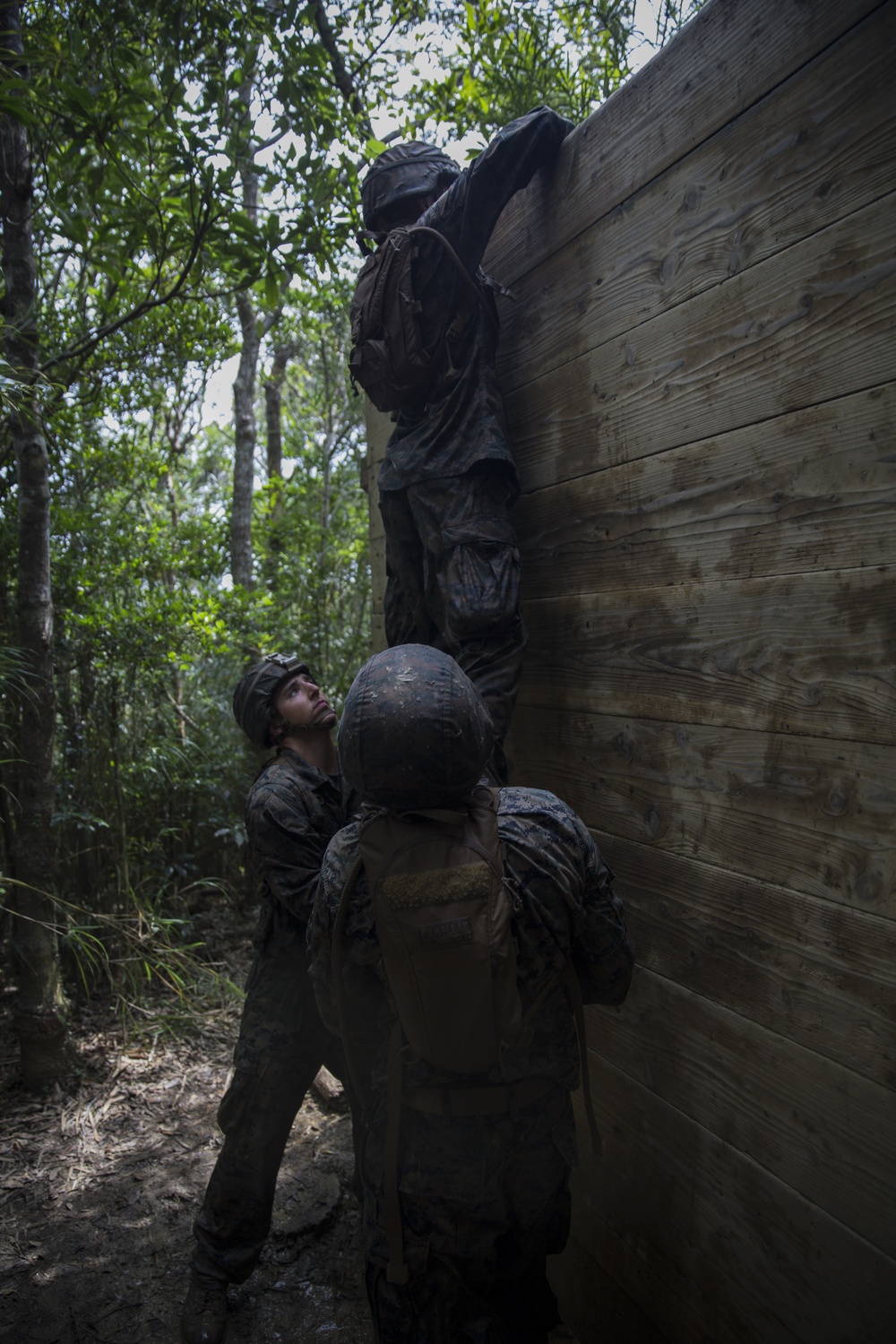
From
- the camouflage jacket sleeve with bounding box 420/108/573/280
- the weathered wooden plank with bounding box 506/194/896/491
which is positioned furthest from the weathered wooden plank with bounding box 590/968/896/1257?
the camouflage jacket sleeve with bounding box 420/108/573/280

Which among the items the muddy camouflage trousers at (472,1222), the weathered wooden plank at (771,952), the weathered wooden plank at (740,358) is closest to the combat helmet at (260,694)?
the weathered wooden plank at (740,358)

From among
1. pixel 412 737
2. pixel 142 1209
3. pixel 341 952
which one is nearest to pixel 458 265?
pixel 412 737

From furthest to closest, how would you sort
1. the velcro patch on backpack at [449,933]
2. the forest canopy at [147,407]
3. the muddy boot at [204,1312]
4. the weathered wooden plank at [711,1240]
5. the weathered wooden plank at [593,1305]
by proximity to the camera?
the forest canopy at [147,407], the muddy boot at [204,1312], the weathered wooden plank at [593,1305], the weathered wooden plank at [711,1240], the velcro patch on backpack at [449,933]

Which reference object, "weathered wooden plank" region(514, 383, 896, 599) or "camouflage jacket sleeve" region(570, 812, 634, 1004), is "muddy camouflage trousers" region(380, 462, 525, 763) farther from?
"camouflage jacket sleeve" region(570, 812, 634, 1004)

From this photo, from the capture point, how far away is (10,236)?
3.58 meters

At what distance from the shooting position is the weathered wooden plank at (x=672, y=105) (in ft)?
5.30

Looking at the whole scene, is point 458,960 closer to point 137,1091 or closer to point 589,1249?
point 589,1249

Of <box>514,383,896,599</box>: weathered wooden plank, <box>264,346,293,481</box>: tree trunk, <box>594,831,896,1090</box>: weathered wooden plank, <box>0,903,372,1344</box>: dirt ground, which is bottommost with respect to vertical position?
<box>0,903,372,1344</box>: dirt ground

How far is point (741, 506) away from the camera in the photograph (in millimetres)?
1758

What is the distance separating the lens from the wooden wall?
150cm

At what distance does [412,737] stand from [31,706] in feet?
9.35

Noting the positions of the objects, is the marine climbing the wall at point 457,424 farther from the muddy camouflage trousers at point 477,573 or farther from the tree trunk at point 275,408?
the tree trunk at point 275,408

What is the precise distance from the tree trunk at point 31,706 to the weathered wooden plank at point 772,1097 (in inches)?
106

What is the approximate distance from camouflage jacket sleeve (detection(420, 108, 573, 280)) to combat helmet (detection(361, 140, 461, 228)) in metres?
0.27
